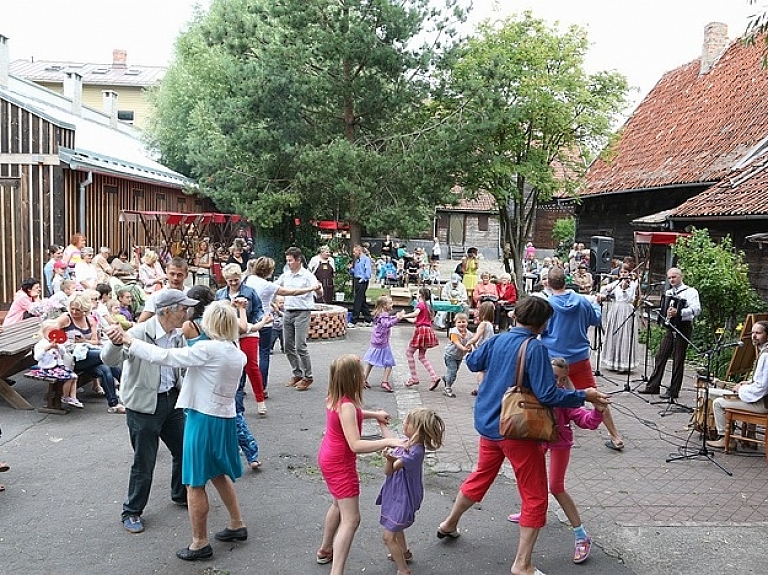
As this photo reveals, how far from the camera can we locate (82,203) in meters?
17.3

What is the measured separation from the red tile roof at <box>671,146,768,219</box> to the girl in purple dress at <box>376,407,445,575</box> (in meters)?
10.3

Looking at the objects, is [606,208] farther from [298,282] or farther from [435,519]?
[435,519]

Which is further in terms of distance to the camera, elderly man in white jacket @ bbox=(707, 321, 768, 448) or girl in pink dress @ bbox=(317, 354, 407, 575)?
elderly man in white jacket @ bbox=(707, 321, 768, 448)

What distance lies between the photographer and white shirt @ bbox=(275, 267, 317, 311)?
30.2 feet

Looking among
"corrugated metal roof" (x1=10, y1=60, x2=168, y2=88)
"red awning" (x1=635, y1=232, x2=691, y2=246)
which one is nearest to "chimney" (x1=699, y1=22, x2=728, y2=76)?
"red awning" (x1=635, y1=232, x2=691, y2=246)

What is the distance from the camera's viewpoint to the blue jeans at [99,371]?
827 cm

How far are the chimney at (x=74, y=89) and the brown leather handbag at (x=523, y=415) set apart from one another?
1107 inches

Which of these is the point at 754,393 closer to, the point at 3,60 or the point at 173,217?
the point at 173,217

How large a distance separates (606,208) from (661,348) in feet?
47.8

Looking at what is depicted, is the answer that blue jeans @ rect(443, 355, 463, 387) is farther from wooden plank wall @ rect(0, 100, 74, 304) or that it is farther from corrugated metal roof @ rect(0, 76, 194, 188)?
corrugated metal roof @ rect(0, 76, 194, 188)

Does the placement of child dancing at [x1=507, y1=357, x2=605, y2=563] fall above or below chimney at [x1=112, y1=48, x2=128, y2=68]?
below

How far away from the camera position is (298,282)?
30.2 feet

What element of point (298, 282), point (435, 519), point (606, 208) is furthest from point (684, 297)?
point (606, 208)

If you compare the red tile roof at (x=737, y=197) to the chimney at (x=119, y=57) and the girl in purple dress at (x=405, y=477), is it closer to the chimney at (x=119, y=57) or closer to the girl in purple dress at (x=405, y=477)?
the girl in purple dress at (x=405, y=477)
